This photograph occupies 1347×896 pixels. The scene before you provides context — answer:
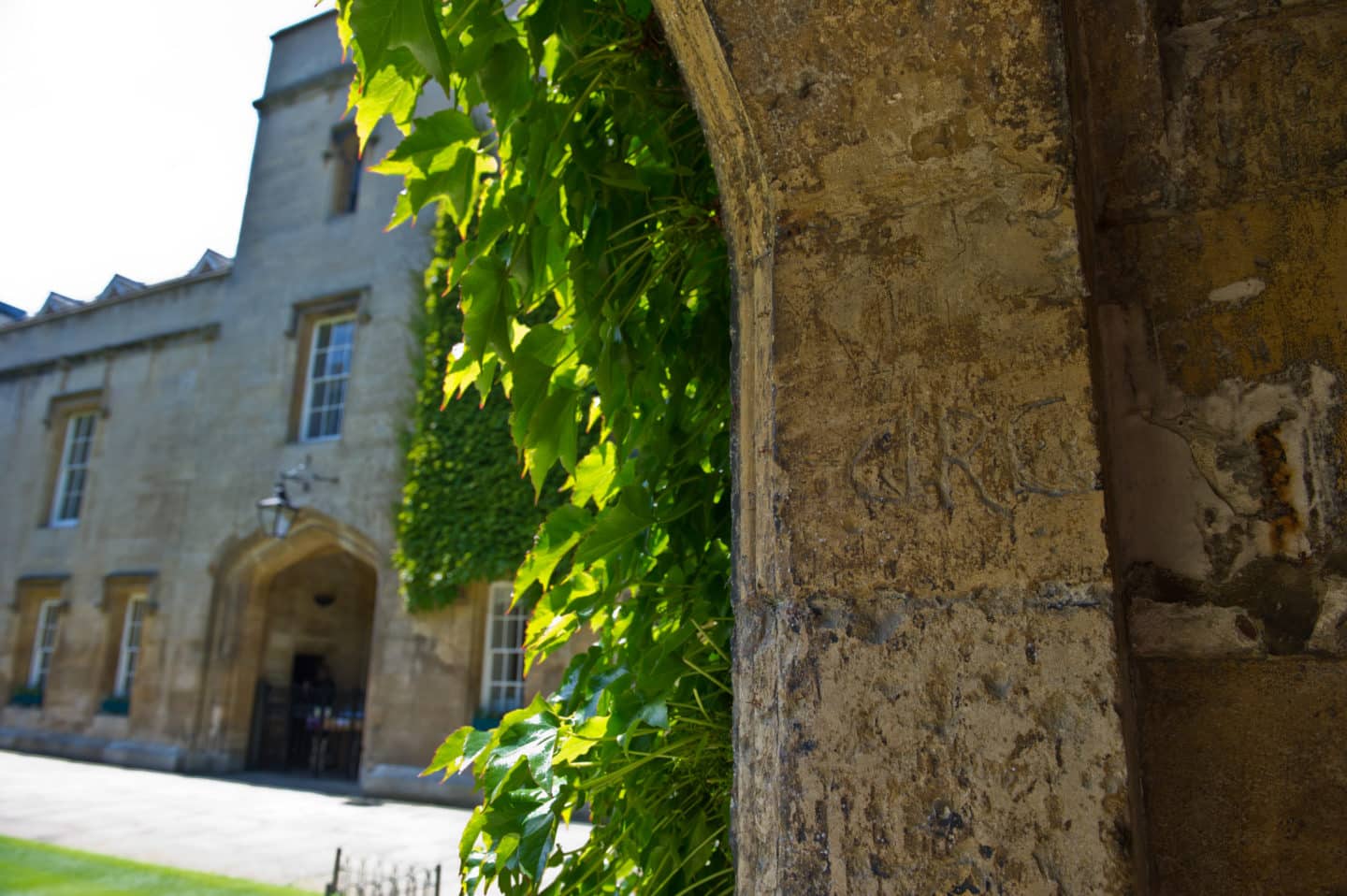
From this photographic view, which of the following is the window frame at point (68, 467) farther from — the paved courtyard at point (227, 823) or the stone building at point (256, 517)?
the paved courtyard at point (227, 823)

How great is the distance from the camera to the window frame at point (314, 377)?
12.0 meters

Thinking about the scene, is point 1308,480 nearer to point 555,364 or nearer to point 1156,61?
point 1156,61

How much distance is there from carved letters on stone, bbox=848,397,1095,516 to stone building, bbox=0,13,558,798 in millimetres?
9403

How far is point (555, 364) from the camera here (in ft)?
4.86

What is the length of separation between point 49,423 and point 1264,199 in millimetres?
17386

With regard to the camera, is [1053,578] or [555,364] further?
[555,364]

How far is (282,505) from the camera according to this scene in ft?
34.6

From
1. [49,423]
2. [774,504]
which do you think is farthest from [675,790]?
[49,423]

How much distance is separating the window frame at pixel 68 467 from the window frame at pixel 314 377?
433 cm

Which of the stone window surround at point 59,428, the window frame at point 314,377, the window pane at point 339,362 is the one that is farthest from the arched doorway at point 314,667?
the stone window surround at point 59,428

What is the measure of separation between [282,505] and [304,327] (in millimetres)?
3068

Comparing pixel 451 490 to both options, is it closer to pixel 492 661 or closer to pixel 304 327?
pixel 492 661

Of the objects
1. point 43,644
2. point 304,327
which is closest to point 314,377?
point 304,327

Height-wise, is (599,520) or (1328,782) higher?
(599,520)
